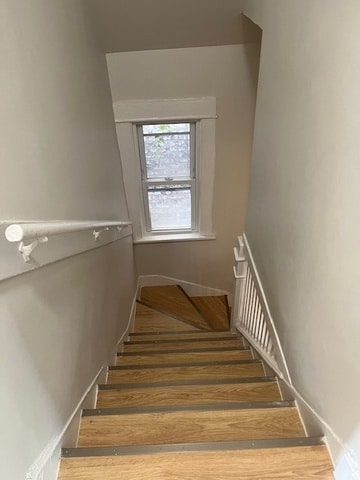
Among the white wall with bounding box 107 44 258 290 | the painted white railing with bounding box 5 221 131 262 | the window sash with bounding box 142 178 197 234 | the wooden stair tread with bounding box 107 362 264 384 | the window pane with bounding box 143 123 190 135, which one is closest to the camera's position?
the painted white railing with bounding box 5 221 131 262

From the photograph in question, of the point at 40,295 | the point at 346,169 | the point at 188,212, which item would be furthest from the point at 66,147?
the point at 188,212

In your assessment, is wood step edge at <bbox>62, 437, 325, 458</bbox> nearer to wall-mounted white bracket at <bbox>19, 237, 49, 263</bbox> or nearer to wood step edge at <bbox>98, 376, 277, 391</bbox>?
wood step edge at <bbox>98, 376, 277, 391</bbox>

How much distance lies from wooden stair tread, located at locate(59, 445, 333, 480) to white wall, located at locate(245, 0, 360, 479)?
104 mm

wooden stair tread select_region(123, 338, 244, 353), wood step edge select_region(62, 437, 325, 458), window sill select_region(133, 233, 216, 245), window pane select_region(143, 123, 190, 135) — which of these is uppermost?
window pane select_region(143, 123, 190, 135)

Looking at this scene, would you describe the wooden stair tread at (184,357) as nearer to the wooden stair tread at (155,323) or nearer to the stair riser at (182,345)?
the stair riser at (182,345)

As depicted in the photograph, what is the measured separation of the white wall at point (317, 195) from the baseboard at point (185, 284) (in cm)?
257

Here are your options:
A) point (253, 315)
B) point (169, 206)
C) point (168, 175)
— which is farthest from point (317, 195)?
point (169, 206)

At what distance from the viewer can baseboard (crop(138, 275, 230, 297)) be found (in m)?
4.05

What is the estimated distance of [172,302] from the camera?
4000mm

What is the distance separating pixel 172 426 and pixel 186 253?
2.64 metres

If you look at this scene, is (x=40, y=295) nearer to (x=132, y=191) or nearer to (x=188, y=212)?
(x=132, y=191)

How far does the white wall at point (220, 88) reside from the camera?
8.36 feet

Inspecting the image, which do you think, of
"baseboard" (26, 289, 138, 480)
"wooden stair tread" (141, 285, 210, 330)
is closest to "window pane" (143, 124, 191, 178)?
"wooden stair tread" (141, 285, 210, 330)

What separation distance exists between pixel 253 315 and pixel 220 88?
1955 mm
